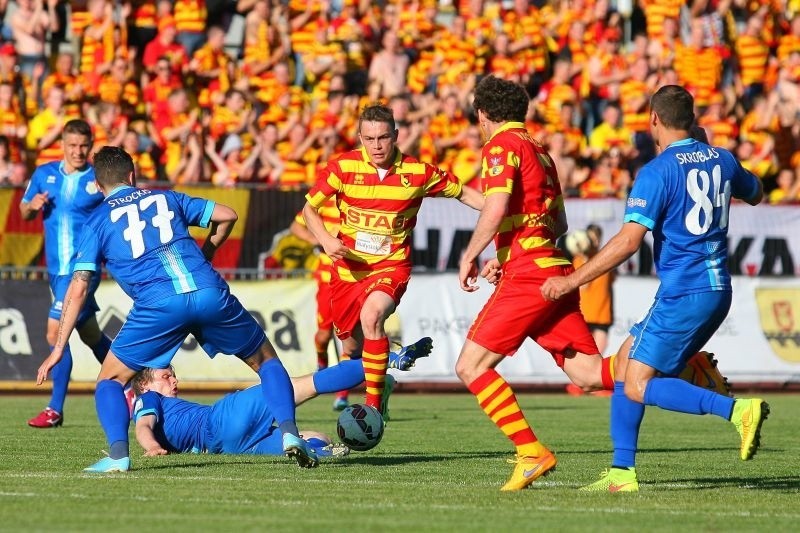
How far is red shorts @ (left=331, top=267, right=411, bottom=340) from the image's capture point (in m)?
11.0

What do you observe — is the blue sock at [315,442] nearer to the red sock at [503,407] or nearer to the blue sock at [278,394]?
the blue sock at [278,394]

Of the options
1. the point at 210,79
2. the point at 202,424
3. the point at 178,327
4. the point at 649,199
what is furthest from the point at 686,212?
the point at 210,79

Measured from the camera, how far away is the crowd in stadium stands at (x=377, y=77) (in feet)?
66.2

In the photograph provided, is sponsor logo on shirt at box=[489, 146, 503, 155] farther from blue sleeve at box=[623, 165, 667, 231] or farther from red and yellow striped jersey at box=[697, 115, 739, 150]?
red and yellow striped jersey at box=[697, 115, 739, 150]

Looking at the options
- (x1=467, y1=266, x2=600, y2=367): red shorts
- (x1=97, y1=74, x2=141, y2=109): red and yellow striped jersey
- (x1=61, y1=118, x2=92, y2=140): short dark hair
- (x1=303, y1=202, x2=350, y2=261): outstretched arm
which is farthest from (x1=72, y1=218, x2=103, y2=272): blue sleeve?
(x1=97, y1=74, x2=141, y2=109): red and yellow striped jersey

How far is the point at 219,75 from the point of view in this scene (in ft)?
69.3

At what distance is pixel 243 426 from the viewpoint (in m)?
9.86

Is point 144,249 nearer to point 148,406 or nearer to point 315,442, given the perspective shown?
point 148,406

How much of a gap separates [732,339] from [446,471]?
36.8 ft

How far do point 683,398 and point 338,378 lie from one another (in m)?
3.14

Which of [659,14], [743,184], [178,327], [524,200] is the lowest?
[178,327]

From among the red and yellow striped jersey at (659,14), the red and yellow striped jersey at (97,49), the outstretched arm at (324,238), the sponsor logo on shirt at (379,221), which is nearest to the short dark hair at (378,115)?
the sponsor logo on shirt at (379,221)

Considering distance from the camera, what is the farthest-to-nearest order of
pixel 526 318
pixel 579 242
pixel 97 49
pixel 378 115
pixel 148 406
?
pixel 97 49 < pixel 579 242 < pixel 378 115 < pixel 148 406 < pixel 526 318

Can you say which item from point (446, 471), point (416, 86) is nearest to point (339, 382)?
point (446, 471)
